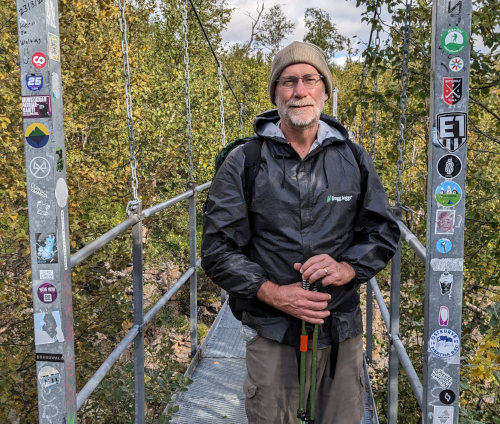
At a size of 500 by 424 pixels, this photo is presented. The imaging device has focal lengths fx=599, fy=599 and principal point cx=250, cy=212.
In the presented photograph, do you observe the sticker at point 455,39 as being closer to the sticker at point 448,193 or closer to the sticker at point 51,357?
the sticker at point 448,193

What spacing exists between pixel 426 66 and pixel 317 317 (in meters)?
3.38

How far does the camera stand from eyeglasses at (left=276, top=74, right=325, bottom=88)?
1936 millimetres

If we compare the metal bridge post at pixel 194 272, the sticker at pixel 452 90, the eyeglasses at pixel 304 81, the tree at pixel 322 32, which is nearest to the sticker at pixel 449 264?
the sticker at pixel 452 90

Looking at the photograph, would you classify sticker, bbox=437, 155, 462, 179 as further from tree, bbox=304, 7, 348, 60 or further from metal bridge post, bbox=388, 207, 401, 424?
tree, bbox=304, 7, 348, 60

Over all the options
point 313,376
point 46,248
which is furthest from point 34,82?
point 313,376

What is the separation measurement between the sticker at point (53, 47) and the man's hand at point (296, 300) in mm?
872

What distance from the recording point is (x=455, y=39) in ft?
4.58

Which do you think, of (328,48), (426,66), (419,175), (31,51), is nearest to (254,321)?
(31,51)

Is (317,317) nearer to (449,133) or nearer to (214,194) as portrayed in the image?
(214,194)

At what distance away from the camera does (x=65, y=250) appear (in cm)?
143

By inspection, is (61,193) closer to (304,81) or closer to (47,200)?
(47,200)

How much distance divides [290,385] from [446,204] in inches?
32.2

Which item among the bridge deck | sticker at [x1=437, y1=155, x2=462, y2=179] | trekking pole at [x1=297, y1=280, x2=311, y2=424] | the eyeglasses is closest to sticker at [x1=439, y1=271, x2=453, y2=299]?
sticker at [x1=437, y1=155, x2=462, y2=179]

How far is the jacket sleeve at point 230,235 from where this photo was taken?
1820mm
